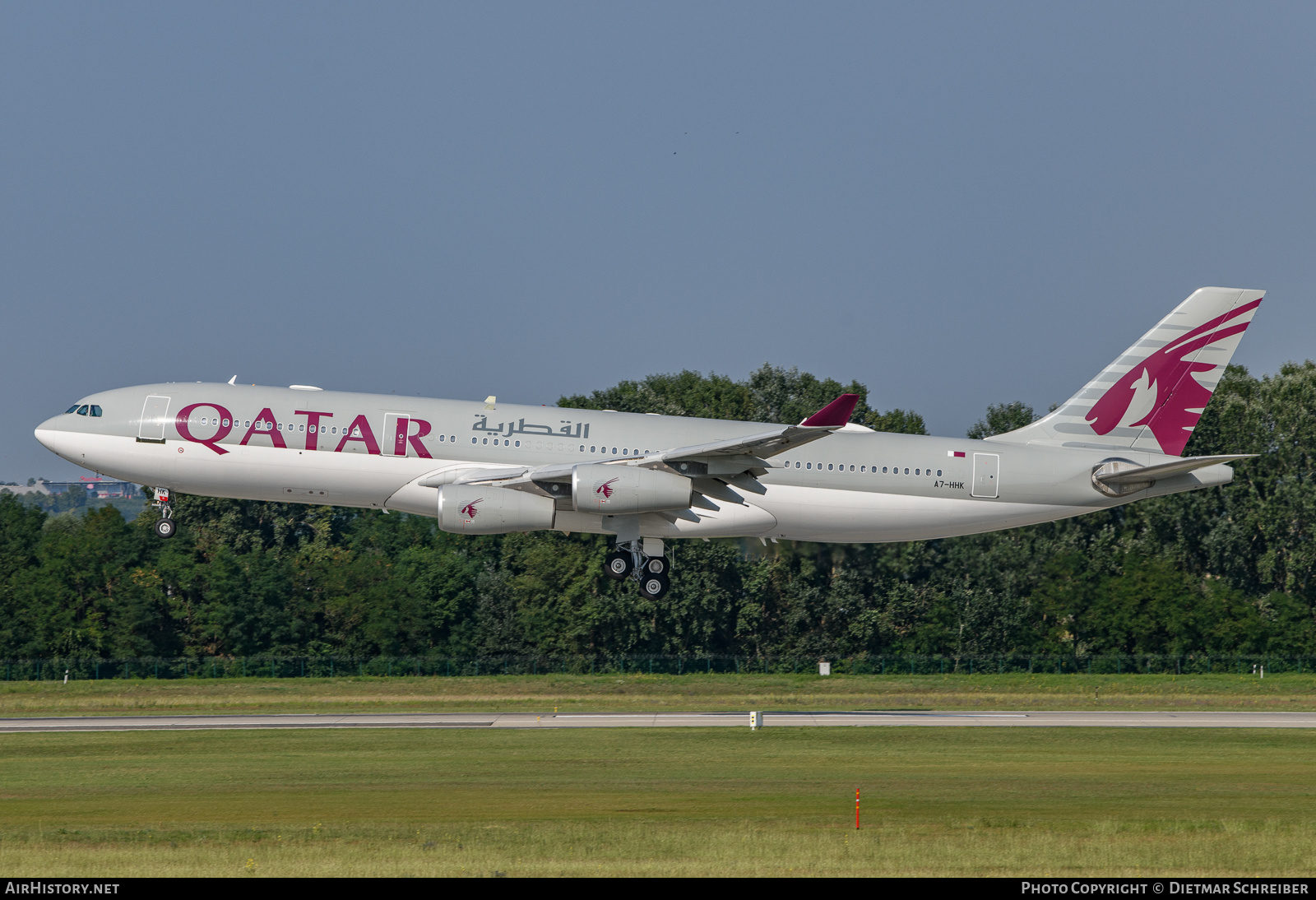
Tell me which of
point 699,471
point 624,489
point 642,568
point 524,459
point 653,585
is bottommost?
point 653,585

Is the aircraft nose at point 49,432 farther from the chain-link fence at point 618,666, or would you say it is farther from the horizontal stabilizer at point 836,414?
the chain-link fence at point 618,666

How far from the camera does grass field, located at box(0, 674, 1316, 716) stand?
5562 centimetres

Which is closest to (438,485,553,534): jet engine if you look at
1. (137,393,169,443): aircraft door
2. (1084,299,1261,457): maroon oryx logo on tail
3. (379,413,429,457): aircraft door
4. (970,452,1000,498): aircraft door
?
(379,413,429,457): aircraft door

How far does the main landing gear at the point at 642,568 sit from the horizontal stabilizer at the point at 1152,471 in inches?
574

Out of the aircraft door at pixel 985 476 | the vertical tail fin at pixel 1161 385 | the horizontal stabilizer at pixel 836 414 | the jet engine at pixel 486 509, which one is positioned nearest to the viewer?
the horizontal stabilizer at pixel 836 414

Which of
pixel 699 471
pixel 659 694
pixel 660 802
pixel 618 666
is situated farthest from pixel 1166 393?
pixel 618 666

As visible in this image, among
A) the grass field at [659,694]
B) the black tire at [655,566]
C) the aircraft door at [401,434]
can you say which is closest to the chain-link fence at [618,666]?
the grass field at [659,694]

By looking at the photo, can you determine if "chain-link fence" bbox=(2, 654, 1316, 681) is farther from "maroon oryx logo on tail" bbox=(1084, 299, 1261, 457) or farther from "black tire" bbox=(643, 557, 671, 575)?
"maroon oryx logo on tail" bbox=(1084, 299, 1261, 457)

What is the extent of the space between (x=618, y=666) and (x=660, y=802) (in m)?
38.4

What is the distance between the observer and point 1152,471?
4294 centimetres

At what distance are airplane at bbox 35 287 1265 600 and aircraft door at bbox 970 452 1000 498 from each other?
0.06m

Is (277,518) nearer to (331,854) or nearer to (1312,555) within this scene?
(1312,555)

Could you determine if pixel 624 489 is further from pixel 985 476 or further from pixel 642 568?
pixel 985 476

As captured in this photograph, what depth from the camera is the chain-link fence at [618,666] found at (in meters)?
68.0
